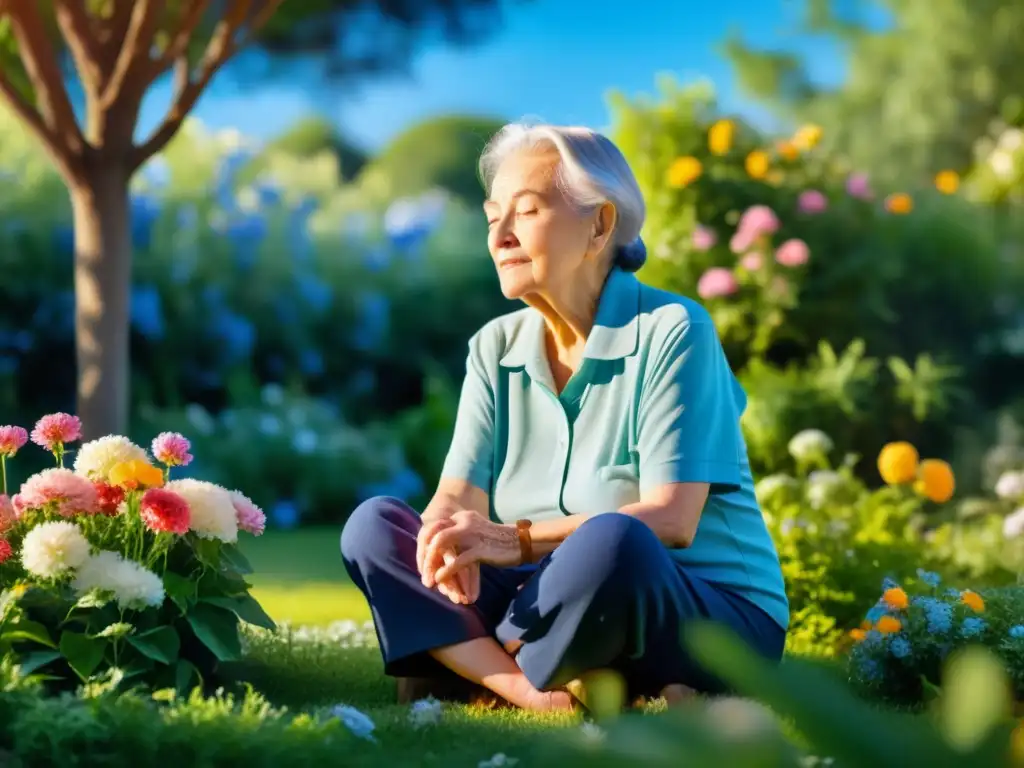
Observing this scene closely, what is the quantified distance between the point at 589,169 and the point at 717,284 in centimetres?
306

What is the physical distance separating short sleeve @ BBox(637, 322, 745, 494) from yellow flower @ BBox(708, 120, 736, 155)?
3.49m

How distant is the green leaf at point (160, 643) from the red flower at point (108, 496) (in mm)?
280

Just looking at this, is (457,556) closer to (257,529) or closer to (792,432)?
(257,529)

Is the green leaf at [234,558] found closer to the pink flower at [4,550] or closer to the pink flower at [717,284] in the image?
the pink flower at [4,550]

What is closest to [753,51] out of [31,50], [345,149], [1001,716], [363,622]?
[345,149]

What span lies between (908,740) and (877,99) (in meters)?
15.8

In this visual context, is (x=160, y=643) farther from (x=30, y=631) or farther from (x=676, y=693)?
(x=676, y=693)

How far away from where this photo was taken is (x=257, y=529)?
301 centimetres

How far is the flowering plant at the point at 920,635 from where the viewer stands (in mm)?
3076

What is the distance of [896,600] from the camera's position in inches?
127

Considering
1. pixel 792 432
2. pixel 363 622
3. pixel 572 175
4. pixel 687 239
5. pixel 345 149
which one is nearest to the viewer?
pixel 572 175

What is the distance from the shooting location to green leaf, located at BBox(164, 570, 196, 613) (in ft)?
9.11

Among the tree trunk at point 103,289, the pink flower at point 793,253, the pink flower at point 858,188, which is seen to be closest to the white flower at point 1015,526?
the pink flower at point 793,253

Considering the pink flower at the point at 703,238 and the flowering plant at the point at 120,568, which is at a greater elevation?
the pink flower at the point at 703,238
